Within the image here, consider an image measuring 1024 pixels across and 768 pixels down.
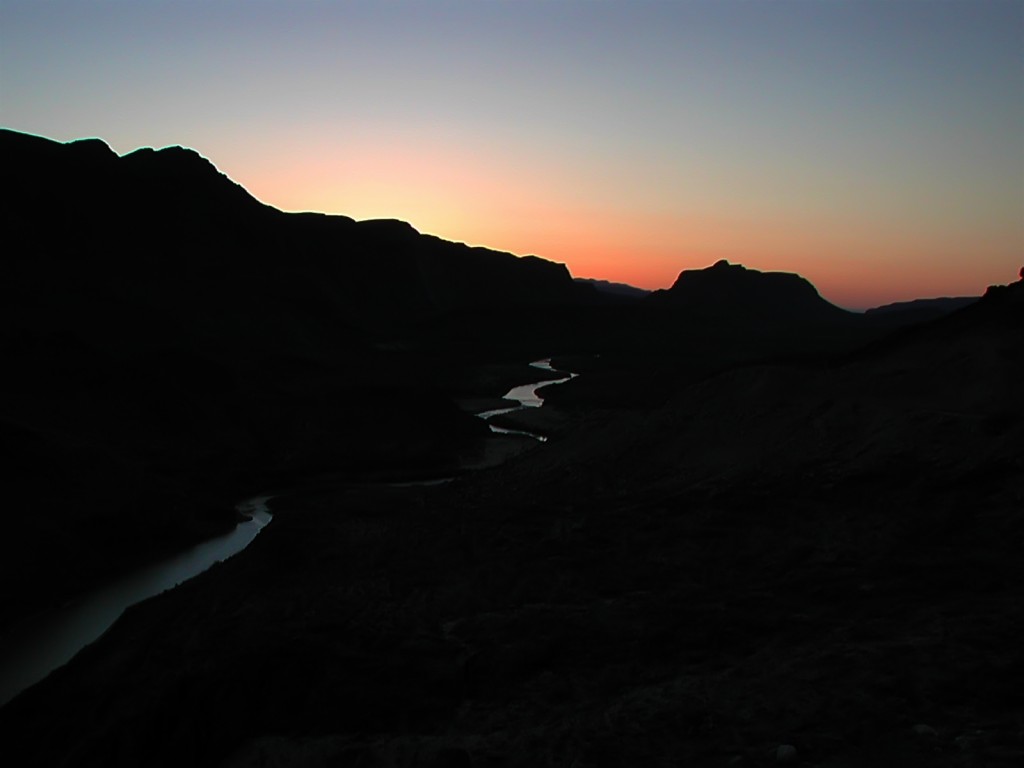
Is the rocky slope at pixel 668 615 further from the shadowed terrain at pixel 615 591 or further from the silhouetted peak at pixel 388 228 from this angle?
the silhouetted peak at pixel 388 228

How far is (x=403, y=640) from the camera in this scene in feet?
40.9

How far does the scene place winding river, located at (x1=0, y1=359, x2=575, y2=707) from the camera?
61.9 feet

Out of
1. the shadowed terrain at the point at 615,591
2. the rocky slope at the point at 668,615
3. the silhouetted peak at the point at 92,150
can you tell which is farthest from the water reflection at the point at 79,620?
the silhouetted peak at the point at 92,150

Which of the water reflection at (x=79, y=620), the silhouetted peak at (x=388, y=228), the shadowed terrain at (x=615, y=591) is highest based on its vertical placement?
the silhouetted peak at (x=388, y=228)

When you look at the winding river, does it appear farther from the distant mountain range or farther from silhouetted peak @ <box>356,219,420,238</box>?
silhouetted peak @ <box>356,219,420,238</box>

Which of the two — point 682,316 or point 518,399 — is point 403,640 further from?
point 682,316

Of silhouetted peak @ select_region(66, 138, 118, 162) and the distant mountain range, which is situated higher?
silhouetted peak @ select_region(66, 138, 118, 162)

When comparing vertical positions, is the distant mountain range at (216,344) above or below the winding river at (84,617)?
above

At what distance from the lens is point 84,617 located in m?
21.7

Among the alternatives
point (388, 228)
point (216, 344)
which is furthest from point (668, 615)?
point (388, 228)

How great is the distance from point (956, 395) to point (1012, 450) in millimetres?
3648

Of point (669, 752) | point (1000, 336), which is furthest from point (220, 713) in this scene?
point (1000, 336)

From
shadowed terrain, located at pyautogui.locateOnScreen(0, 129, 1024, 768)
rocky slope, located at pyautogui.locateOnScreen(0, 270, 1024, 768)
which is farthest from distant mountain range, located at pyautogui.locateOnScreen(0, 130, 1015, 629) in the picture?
rocky slope, located at pyautogui.locateOnScreen(0, 270, 1024, 768)

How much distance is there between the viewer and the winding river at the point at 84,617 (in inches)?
742
